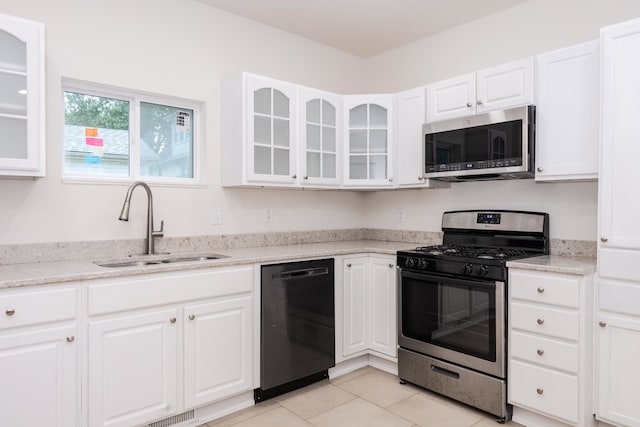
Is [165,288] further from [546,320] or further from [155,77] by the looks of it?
[546,320]

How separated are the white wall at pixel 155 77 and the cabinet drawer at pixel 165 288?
25.2 inches

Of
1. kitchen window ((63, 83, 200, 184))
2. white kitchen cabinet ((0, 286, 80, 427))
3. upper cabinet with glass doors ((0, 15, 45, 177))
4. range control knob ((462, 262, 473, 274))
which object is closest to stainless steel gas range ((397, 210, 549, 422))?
range control knob ((462, 262, 473, 274))

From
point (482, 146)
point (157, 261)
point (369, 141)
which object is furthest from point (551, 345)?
point (157, 261)

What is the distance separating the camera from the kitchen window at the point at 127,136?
8.68 feet

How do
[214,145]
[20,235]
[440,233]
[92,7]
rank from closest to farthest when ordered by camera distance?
[20,235], [92,7], [214,145], [440,233]

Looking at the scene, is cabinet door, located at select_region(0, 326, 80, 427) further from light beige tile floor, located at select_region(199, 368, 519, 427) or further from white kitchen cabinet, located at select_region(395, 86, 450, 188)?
white kitchen cabinet, located at select_region(395, 86, 450, 188)

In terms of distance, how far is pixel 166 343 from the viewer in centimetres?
226

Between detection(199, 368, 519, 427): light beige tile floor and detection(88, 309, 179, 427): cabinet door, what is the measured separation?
41 centimetres

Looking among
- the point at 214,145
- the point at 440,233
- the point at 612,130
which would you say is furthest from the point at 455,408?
the point at 214,145

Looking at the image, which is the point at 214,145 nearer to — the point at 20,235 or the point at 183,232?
the point at 183,232

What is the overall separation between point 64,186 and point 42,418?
125 cm

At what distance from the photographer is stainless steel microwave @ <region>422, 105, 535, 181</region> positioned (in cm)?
259

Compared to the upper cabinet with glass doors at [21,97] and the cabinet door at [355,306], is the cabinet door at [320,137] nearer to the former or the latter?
the cabinet door at [355,306]

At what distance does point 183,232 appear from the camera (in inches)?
116
